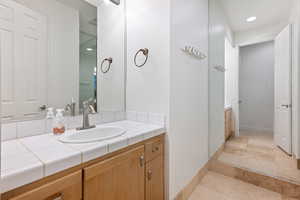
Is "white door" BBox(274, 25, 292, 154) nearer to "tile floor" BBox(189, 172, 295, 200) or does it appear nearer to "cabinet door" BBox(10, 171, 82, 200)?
"tile floor" BBox(189, 172, 295, 200)

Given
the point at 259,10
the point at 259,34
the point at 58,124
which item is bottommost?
the point at 58,124

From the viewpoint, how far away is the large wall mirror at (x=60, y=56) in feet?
3.15

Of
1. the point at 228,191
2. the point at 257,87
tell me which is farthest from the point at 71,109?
the point at 257,87

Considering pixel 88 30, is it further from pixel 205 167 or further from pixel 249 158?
pixel 249 158

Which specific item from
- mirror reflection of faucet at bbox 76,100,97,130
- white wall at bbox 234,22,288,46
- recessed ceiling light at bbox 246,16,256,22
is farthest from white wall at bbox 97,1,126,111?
white wall at bbox 234,22,288,46

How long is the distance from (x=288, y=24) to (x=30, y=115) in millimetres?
3430

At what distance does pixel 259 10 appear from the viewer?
2.49m

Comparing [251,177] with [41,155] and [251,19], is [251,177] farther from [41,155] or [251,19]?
[251,19]

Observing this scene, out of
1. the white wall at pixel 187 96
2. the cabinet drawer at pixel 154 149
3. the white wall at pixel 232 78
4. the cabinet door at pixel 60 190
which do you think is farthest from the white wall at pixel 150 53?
the white wall at pixel 232 78

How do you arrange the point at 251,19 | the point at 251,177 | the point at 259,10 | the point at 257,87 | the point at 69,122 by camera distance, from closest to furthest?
the point at 69,122 < the point at 251,177 < the point at 259,10 < the point at 251,19 < the point at 257,87

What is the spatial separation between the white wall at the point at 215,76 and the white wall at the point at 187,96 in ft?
0.59

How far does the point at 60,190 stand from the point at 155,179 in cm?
74

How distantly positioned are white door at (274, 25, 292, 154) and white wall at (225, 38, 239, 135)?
0.85 metres

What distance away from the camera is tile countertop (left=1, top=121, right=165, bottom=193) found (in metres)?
0.54
